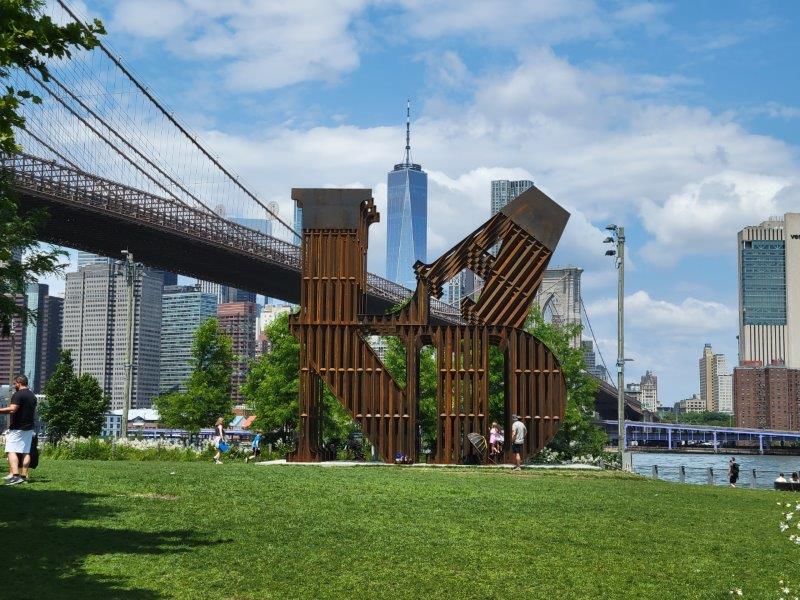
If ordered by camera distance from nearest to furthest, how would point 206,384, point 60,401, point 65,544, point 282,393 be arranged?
point 65,544 → point 282,393 → point 206,384 → point 60,401

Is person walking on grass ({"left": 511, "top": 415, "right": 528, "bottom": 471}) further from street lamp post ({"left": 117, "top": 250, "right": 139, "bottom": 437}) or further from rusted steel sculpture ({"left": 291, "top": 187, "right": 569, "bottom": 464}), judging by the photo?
street lamp post ({"left": 117, "top": 250, "right": 139, "bottom": 437})

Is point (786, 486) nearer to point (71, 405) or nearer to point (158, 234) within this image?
point (158, 234)

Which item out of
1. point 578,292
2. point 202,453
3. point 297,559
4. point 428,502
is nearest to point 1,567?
point 297,559

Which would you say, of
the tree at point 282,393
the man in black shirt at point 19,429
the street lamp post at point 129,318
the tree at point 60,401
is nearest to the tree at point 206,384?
the tree at point 282,393

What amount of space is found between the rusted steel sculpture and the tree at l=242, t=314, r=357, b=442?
1939 cm

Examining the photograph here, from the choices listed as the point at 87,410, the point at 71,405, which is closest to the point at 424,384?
the point at 87,410

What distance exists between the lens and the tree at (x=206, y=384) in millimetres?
53875

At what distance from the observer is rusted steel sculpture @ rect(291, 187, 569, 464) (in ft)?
87.0

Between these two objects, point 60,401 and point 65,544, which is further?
point 60,401

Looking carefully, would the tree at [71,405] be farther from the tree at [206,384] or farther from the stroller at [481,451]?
the stroller at [481,451]

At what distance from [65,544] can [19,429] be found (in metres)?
5.11

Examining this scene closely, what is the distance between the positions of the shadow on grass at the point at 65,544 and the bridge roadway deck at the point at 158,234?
34959 mm

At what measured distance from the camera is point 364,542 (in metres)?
11.0

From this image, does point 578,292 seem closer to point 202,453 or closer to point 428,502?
point 202,453
